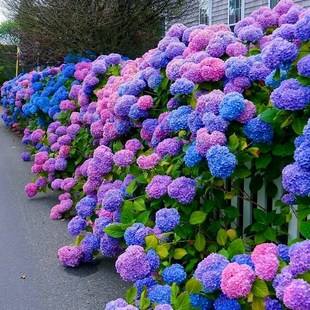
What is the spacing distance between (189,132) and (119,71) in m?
2.56

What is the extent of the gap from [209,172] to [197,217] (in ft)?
0.78

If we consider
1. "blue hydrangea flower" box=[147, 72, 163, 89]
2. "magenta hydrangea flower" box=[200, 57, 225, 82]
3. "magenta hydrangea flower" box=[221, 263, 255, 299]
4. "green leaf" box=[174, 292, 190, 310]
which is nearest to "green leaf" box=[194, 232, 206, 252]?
"green leaf" box=[174, 292, 190, 310]

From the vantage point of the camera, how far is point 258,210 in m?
2.62

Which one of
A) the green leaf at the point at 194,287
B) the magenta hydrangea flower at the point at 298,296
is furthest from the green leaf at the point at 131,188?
the magenta hydrangea flower at the point at 298,296

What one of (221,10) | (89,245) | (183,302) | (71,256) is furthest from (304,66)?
(221,10)

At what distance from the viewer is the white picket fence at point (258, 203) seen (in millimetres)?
2426

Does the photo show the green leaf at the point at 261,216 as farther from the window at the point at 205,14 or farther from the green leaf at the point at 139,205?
the window at the point at 205,14

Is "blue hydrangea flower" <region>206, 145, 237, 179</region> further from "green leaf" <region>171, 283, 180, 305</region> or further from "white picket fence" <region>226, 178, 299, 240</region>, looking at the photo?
"green leaf" <region>171, 283, 180, 305</region>

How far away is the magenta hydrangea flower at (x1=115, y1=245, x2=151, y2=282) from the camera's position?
2.46 m

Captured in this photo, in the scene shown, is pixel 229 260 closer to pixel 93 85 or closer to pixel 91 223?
pixel 91 223

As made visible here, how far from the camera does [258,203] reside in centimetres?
A: 273

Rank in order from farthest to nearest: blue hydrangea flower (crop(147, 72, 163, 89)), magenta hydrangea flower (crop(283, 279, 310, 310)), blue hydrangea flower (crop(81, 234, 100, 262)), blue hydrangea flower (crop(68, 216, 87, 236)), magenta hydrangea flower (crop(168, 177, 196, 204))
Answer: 1. blue hydrangea flower (crop(68, 216, 87, 236))
2. blue hydrangea flower (crop(81, 234, 100, 262))
3. blue hydrangea flower (crop(147, 72, 163, 89))
4. magenta hydrangea flower (crop(168, 177, 196, 204))
5. magenta hydrangea flower (crop(283, 279, 310, 310))

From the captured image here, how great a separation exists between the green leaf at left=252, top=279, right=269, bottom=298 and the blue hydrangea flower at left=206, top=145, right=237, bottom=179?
0.55 metres

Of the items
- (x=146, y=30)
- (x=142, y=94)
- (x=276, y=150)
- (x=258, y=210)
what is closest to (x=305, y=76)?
(x=276, y=150)
